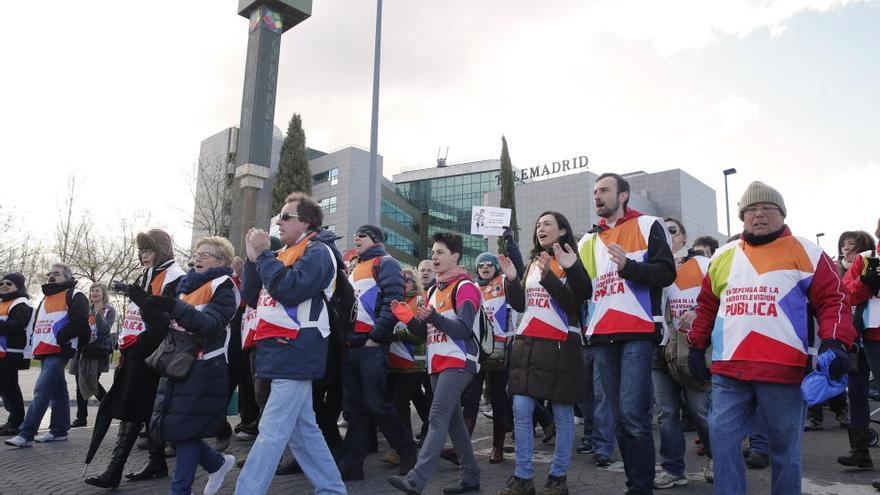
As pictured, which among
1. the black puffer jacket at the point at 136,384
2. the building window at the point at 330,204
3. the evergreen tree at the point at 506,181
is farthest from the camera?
the building window at the point at 330,204

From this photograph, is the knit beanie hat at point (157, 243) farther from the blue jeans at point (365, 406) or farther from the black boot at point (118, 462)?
the blue jeans at point (365, 406)

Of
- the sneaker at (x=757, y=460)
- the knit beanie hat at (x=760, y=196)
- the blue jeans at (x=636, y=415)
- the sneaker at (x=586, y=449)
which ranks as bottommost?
the sneaker at (x=586, y=449)

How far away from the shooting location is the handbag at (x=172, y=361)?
440 cm

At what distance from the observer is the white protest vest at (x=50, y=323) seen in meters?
7.52

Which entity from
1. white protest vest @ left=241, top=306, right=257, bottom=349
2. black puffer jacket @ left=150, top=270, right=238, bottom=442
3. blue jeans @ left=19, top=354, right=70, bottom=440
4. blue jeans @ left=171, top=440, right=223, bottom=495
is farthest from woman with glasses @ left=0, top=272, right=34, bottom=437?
blue jeans @ left=171, top=440, right=223, bottom=495

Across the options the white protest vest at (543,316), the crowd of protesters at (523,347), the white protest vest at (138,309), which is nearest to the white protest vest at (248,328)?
the crowd of protesters at (523,347)

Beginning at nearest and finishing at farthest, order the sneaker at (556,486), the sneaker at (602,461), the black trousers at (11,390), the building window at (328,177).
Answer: the sneaker at (556,486), the sneaker at (602,461), the black trousers at (11,390), the building window at (328,177)

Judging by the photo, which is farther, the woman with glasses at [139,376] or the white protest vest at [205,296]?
the woman with glasses at [139,376]

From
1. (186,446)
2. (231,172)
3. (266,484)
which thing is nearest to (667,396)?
(266,484)

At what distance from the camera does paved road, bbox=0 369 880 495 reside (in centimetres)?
504

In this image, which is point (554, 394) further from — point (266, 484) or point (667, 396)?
point (266, 484)

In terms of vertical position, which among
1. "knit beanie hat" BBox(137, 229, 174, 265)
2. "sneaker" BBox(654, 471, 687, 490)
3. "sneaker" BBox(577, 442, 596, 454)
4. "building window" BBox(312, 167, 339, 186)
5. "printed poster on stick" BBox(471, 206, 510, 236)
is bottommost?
"sneaker" BBox(577, 442, 596, 454)

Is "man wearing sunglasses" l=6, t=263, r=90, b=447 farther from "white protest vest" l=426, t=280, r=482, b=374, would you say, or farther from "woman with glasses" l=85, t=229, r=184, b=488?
"white protest vest" l=426, t=280, r=482, b=374

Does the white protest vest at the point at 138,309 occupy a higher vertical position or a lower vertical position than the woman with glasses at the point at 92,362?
higher
